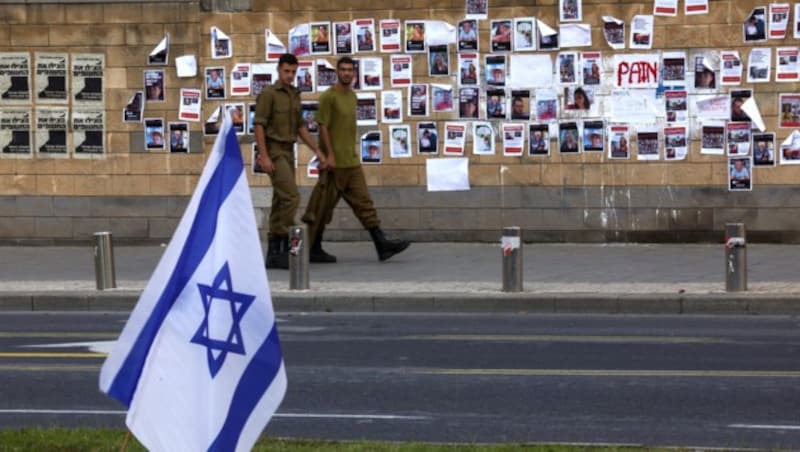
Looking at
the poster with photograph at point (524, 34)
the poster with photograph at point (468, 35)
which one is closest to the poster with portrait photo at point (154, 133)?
the poster with photograph at point (468, 35)

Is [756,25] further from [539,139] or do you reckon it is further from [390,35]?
[390,35]

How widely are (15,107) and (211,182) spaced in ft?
47.0

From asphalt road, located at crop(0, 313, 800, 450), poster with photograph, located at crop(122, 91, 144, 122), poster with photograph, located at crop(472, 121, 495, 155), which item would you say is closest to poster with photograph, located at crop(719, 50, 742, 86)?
poster with photograph, located at crop(472, 121, 495, 155)

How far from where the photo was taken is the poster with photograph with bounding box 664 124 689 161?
17.7m

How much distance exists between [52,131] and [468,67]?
5.09 m

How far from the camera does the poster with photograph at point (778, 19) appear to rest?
1738 cm

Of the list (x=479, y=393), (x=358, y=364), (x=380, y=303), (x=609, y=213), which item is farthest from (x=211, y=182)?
(x=609, y=213)

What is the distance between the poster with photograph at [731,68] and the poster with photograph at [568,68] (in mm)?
1610

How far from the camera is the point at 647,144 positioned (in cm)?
1777

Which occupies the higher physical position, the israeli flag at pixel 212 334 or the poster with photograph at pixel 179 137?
the poster with photograph at pixel 179 137

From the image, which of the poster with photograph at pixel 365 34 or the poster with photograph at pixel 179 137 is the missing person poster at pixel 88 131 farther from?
the poster with photograph at pixel 365 34

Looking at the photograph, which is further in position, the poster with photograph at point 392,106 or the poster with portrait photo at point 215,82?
the poster with portrait photo at point 215,82

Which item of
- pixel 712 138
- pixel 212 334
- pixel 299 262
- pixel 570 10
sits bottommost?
pixel 299 262

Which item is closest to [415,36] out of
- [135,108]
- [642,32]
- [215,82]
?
[215,82]
